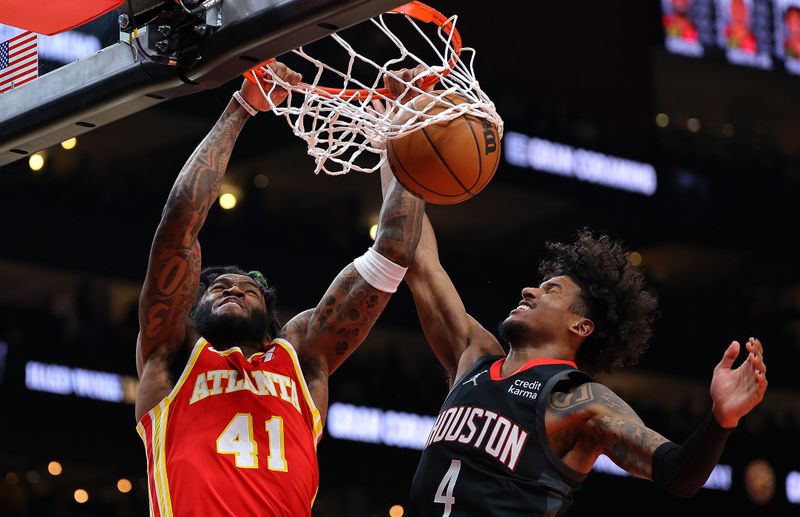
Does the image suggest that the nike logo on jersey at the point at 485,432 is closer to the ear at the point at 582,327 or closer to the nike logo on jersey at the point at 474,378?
the nike logo on jersey at the point at 474,378

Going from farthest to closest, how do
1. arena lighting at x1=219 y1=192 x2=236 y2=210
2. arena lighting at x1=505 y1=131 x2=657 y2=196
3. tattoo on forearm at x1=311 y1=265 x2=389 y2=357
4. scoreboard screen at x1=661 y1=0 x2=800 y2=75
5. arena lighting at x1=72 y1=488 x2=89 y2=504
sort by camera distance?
scoreboard screen at x1=661 y1=0 x2=800 y2=75, arena lighting at x1=505 y1=131 x2=657 y2=196, arena lighting at x1=219 y1=192 x2=236 y2=210, arena lighting at x1=72 y1=488 x2=89 y2=504, tattoo on forearm at x1=311 y1=265 x2=389 y2=357

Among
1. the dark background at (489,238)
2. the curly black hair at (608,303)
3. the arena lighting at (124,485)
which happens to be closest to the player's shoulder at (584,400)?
the curly black hair at (608,303)

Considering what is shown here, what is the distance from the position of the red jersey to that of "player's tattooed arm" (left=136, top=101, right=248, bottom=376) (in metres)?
0.15

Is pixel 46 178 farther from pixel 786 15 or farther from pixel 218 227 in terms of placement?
pixel 786 15

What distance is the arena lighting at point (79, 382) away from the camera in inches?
521

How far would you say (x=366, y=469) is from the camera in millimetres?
14703

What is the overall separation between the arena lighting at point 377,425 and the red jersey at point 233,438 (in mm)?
10020

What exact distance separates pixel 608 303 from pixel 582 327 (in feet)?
0.46

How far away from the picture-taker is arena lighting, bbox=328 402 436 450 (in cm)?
1452

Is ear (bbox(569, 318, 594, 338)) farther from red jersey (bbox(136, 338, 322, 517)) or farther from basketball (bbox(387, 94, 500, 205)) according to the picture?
red jersey (bbox(136, 338, 322, 517))

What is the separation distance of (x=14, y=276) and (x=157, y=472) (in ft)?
43.1

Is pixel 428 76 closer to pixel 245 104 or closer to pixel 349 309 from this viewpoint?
pixel 245 104

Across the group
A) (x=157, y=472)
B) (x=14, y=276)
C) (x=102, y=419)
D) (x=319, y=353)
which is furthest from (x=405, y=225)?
(x=14, y=276)

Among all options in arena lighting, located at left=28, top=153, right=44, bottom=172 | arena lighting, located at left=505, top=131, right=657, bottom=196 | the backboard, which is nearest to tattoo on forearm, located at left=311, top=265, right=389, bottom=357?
the backboard
